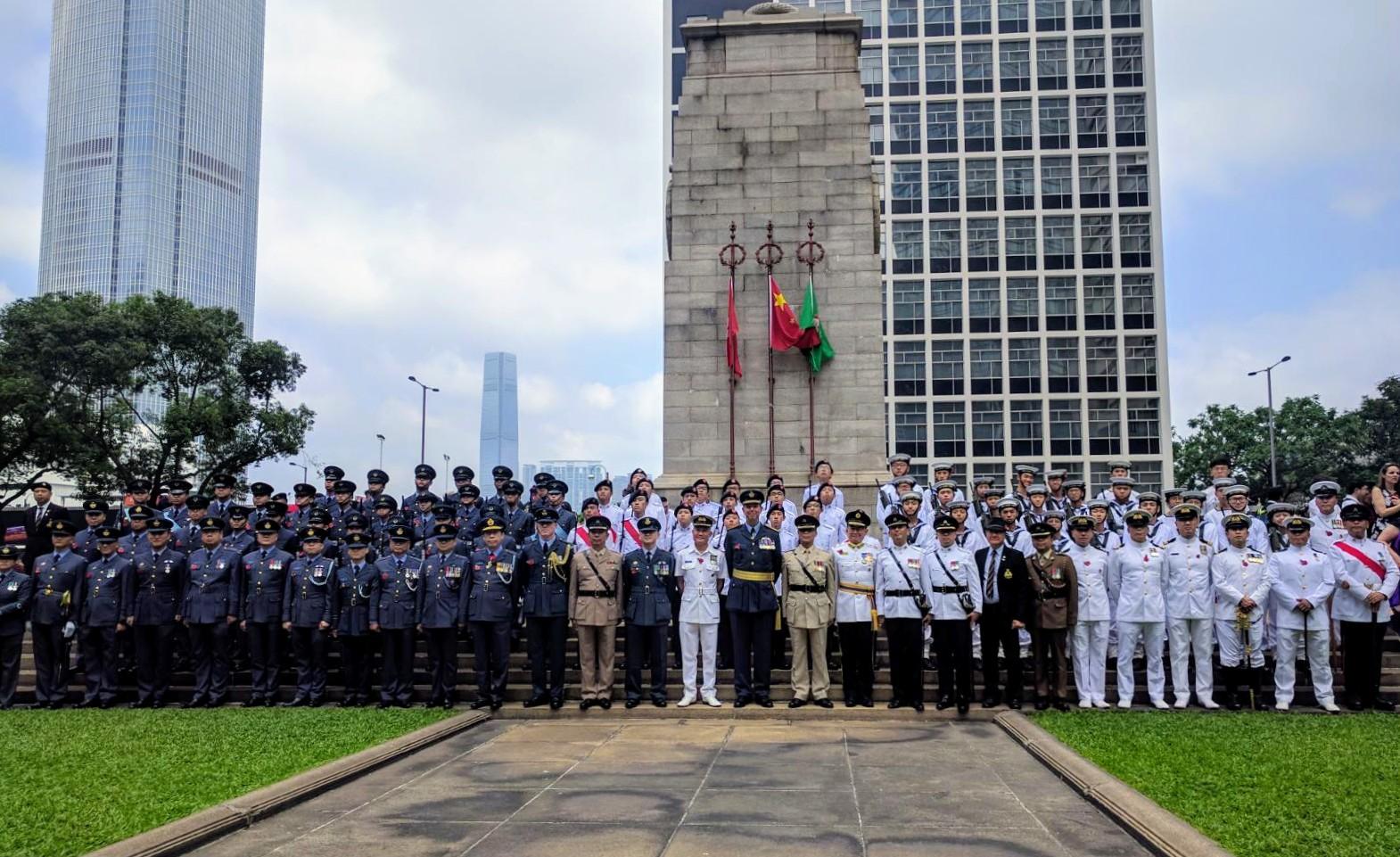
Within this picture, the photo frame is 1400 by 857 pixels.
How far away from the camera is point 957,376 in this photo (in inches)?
1973

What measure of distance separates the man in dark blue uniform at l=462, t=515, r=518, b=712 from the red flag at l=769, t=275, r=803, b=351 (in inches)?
238

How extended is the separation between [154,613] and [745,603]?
19.7 ft

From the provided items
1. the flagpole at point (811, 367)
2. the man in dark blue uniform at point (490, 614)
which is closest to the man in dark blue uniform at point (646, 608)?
the man in dark blue uniform at point (490, 614)

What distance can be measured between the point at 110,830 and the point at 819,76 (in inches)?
543

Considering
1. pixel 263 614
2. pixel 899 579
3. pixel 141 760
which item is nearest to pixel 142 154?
pixel 263 614

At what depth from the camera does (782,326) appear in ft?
50.7

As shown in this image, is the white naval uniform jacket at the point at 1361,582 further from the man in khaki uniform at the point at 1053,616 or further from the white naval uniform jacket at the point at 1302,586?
the man in khaki uniform at the point at 1053,616

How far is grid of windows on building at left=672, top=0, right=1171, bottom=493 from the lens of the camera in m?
49.5

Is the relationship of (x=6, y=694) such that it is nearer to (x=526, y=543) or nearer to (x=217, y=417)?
(x=526, y=543)

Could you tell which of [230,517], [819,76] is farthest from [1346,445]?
[230,517]

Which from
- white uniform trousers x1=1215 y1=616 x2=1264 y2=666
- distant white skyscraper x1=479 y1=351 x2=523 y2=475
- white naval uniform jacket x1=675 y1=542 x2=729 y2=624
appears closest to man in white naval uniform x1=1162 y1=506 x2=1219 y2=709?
white uniform trousers x1=1215 y1=616 x2=1264 y2=666

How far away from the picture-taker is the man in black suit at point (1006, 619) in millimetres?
10172

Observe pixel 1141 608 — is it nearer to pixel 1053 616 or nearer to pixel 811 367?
pixel 1053 616

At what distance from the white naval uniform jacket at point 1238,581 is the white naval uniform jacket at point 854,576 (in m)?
3.15
